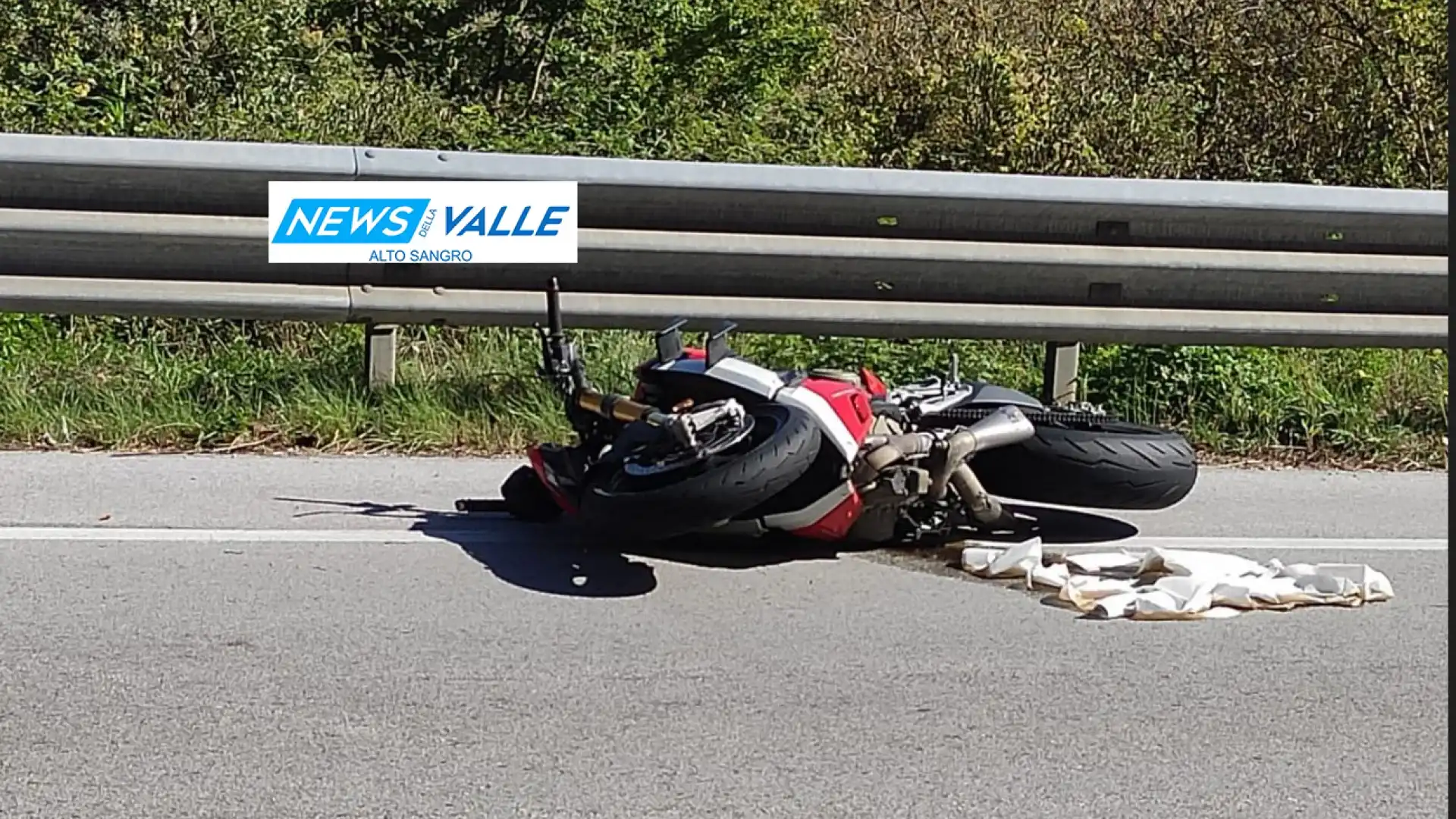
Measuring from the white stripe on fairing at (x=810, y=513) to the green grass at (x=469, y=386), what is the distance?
1.86 metres

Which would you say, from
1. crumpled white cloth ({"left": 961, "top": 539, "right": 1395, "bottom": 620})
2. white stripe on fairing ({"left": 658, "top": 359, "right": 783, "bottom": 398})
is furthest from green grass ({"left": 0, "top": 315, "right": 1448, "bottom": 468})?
crumpled white cloth ({"left": 961, "top": 539, "right": 1395, "bottom": 620})

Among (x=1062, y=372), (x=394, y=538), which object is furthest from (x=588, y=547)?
(x=1062, y=372)

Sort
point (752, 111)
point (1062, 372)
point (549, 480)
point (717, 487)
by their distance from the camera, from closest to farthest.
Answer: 1. point (717, 487)
2. point (549, 480)
3. point (1062, 372)
4. point (752, 111)

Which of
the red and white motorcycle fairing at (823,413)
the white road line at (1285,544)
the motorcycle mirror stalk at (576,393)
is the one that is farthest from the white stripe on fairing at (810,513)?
the white road line at (1285,544)

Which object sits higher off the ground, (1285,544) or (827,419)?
(827,419)

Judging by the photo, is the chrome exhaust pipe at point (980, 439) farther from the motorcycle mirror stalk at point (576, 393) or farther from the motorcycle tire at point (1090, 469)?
the motorcycle mirror stalk at point (576, 393)

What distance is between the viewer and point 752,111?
12188 mm

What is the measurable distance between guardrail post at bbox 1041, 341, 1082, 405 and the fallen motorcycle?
156cm

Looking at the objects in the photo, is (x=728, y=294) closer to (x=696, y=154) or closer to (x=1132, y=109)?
(x=696, y=154)

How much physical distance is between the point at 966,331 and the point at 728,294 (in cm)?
93

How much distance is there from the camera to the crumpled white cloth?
17.5ft

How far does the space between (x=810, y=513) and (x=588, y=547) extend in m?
0.70

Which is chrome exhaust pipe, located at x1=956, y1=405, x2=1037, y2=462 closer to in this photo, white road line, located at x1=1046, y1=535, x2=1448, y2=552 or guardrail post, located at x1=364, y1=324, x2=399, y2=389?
white road line, located at x1=1046, y1=535, x2=1448, y2=552

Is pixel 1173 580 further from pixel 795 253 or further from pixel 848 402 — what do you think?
pixel 795 253
